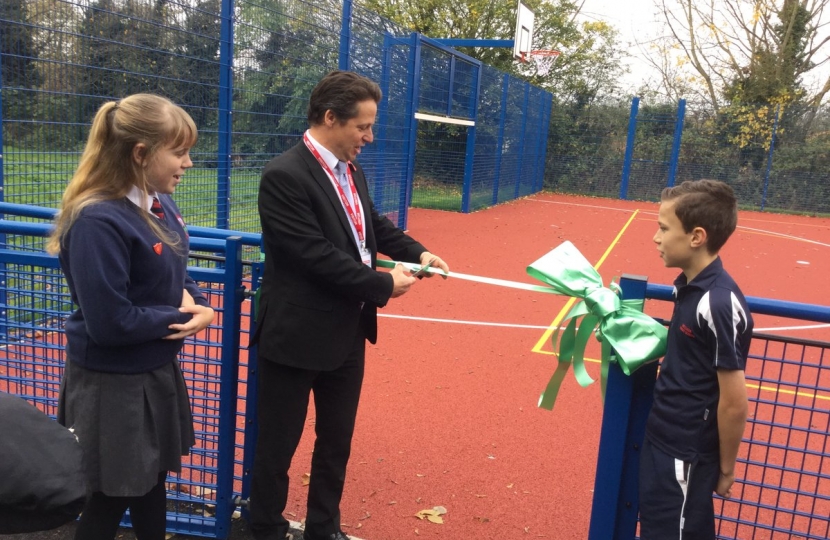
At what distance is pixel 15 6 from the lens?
5012 millimetres

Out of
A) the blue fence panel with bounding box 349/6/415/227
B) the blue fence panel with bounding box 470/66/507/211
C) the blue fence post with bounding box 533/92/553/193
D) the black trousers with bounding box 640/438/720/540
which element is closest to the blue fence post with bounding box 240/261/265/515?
the black trousers with bounding box 640/438/720/540

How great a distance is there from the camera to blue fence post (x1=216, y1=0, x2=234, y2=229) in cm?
708

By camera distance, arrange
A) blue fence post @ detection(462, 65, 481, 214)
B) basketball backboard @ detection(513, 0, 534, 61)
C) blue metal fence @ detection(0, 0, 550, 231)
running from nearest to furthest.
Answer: blue metal fence @ detection(0, 0, 550, 231) < blue fence post @ detection(462, 65, 481, 214) < basketball backboard @ detection(513, 0, 534, 61)

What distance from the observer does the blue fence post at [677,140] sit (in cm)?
2145

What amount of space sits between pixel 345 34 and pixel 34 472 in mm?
8425

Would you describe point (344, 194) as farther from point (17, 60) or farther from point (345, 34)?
point (345, 34)

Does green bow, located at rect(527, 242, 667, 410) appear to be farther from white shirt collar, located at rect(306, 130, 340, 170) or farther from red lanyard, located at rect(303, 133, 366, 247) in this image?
white shirt collar, located at rect(306, 130, 340, 170)

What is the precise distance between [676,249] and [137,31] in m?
5.46

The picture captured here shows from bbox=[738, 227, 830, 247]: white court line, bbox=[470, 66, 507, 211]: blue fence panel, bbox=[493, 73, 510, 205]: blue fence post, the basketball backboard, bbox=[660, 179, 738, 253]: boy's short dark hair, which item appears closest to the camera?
bbox=[660, 179, 738, 253]: boy's short dark hair

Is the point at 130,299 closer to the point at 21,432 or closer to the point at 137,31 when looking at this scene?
the point at 21,432

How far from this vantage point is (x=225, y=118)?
23.9ft

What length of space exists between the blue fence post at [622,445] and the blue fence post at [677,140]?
20.8 meters

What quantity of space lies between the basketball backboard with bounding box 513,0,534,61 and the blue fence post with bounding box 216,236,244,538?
53.2 feet

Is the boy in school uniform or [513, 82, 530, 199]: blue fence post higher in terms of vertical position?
[513, 82, 530, 199]: blue fence post
